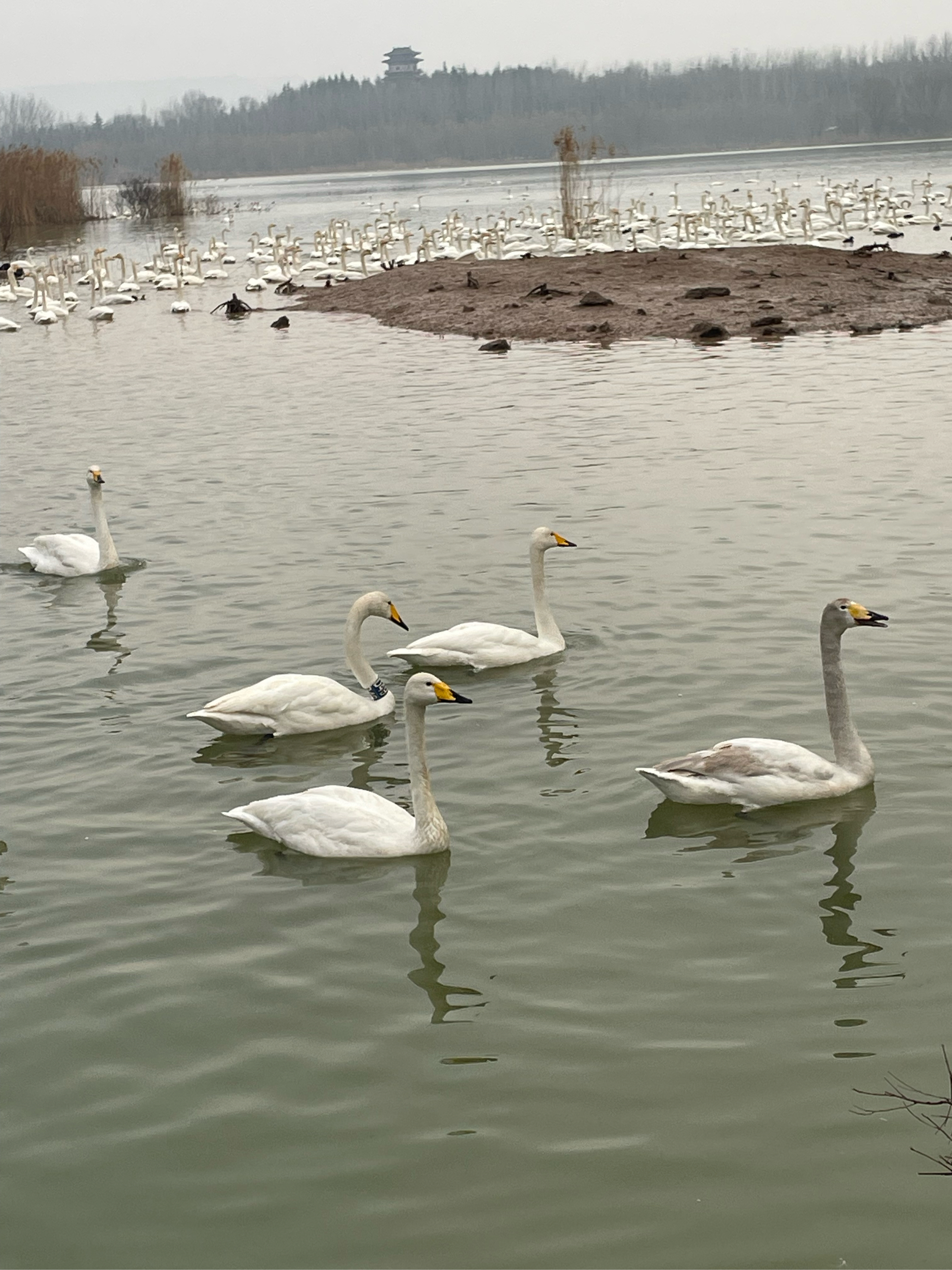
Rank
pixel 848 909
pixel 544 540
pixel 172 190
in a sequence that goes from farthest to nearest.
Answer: pixel 172 190 → pixel 544 540 → pixel 848 909

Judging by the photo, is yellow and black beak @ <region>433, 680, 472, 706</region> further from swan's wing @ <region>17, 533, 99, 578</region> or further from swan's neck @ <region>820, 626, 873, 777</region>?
swan's wing @ <region>17, 533, 99, 578</region>

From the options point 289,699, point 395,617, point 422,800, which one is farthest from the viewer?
point 395,617

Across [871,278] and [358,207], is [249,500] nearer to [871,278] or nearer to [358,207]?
[871,278]

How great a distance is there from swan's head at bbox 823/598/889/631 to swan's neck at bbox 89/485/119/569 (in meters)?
6.50

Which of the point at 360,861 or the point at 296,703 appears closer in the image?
the point at 360,861

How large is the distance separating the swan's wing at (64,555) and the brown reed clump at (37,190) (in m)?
52.2

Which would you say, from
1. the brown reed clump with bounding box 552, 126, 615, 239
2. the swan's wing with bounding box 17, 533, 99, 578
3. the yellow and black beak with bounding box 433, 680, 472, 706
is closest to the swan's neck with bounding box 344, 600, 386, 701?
the yellow and black beak with bounding box 433, 680, 472, 706

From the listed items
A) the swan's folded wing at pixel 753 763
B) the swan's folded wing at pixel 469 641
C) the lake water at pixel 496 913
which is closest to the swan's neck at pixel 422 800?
the lake water at pixel 496 913

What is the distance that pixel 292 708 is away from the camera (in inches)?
331

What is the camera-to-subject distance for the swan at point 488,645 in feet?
30.7

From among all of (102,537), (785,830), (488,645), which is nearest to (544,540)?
(488,645)

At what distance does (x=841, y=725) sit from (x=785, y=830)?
2.03ft

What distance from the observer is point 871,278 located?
2834 centimetres

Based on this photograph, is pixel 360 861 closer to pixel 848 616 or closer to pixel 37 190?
pixel 848 616
